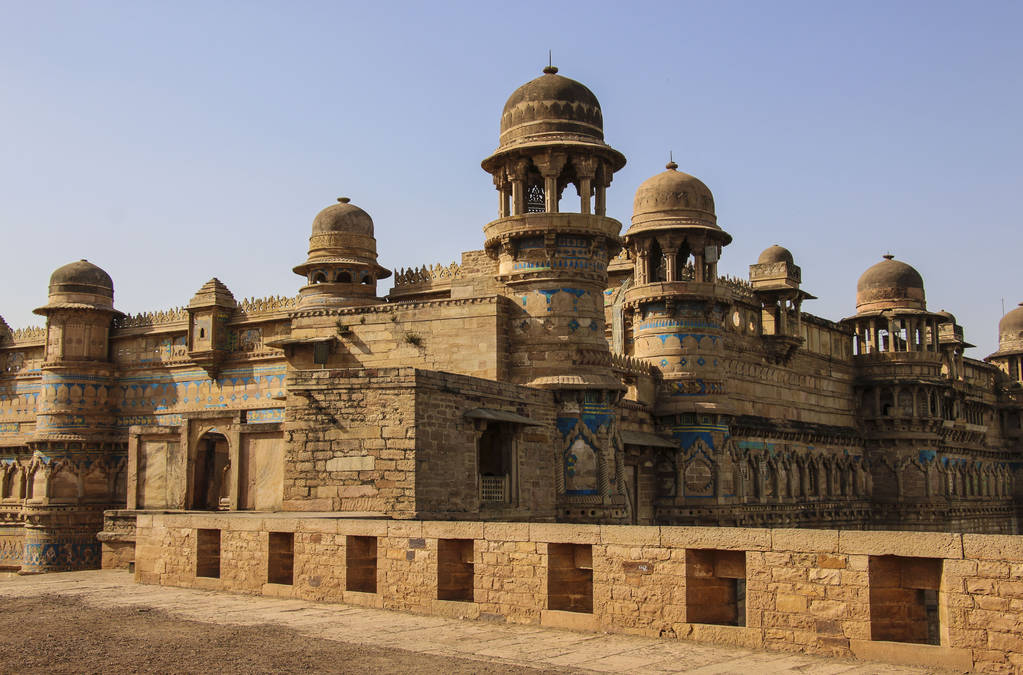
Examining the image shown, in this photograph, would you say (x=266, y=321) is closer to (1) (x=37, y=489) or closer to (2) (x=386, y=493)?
(1) (x=37, y=489)

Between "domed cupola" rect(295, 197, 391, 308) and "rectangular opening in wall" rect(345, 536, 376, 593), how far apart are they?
1655 cm

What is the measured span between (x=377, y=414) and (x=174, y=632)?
6470mm

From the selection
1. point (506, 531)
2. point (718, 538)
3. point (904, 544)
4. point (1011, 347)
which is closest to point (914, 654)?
point (904, 544)

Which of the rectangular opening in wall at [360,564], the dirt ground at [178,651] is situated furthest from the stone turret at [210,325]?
the dirt ground at [178,651]

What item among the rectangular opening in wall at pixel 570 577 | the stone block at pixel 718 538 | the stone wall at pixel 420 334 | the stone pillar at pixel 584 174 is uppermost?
the stone pillar at pixel 584 174

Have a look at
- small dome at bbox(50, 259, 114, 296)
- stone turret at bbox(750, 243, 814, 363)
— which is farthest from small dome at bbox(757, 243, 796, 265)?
small dome at bbox(50, 259, 114, 296)

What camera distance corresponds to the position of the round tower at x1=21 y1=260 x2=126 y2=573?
3036cm

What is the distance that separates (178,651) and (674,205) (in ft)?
64.1

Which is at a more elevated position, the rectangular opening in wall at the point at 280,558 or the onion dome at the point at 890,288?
the onion dome at the point at 890,288

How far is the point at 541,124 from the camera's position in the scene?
21344 millimetres

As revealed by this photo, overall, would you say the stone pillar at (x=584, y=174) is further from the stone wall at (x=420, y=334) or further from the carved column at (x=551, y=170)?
the stone wall at (x=420, y=334)

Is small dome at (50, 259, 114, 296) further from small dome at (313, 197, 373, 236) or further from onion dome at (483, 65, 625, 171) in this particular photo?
onion dome at (483, 65, 625, 171)

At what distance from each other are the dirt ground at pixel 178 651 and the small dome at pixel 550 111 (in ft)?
43.8

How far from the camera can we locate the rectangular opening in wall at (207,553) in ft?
43.0
